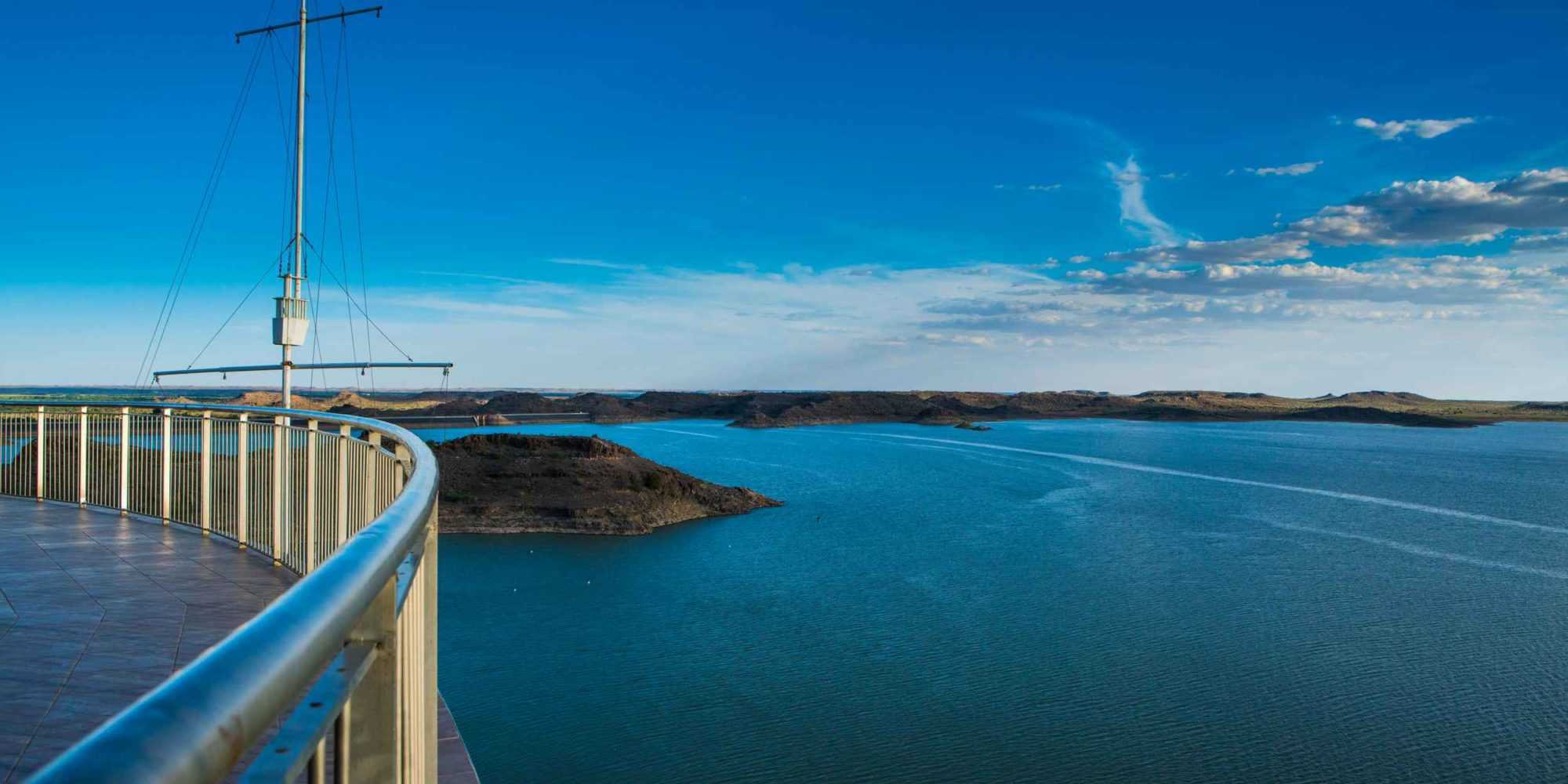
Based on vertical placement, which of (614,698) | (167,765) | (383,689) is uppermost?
(167,765)

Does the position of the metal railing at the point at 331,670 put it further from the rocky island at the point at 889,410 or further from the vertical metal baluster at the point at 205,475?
the rocky island at the point at 889,410

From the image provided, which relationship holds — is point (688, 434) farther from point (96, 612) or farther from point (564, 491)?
point (96, 612)

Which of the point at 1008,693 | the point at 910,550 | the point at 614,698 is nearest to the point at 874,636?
the point at 1008,693

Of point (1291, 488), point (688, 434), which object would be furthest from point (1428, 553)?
point (688, 434)

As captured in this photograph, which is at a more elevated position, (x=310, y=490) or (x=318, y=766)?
(x=318, y=766)

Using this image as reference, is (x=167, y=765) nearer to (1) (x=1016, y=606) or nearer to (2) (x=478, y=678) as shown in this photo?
(2) (x=478, y=678)
